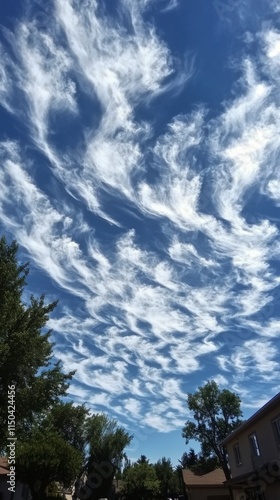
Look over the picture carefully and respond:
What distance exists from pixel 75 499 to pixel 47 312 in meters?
40.5

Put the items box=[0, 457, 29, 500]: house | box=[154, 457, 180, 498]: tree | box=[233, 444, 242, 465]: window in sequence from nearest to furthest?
box=[233, 444, 242, 465]: window, box=[0, 457, 29, 500]: house, box=[154, 457, 180, 498]: tree

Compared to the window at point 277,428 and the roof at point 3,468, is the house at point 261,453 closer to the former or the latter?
the window at point 277,428

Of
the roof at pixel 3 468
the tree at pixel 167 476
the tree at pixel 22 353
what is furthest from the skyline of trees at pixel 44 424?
the tree at pixel 167 476

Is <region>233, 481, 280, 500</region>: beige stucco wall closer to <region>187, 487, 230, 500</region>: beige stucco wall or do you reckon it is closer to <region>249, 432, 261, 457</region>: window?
<region>249, 432, 261, 457</region>: window

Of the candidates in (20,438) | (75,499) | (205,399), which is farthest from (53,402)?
(205,399)

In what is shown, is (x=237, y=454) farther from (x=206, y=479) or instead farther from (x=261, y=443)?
(x=206, y=479)

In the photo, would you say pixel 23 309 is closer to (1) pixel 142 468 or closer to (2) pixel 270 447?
(2) pixel 270 447

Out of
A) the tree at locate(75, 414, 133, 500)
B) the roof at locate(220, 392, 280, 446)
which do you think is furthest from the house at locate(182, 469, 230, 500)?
the roof at locate(220, 392, 280, 446)

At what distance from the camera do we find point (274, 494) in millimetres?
17641

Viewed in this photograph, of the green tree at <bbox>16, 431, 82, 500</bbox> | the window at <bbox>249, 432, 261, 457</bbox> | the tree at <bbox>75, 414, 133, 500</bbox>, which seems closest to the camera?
the window at <bbox>249, 432, 261, 457</bbox>

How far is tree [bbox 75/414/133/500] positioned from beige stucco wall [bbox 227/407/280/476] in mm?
26105

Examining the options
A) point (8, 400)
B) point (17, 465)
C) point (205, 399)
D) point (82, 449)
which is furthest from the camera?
point (205, 399)

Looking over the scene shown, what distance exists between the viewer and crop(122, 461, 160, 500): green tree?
46.4 meters

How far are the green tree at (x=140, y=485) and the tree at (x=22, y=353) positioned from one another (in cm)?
3682
